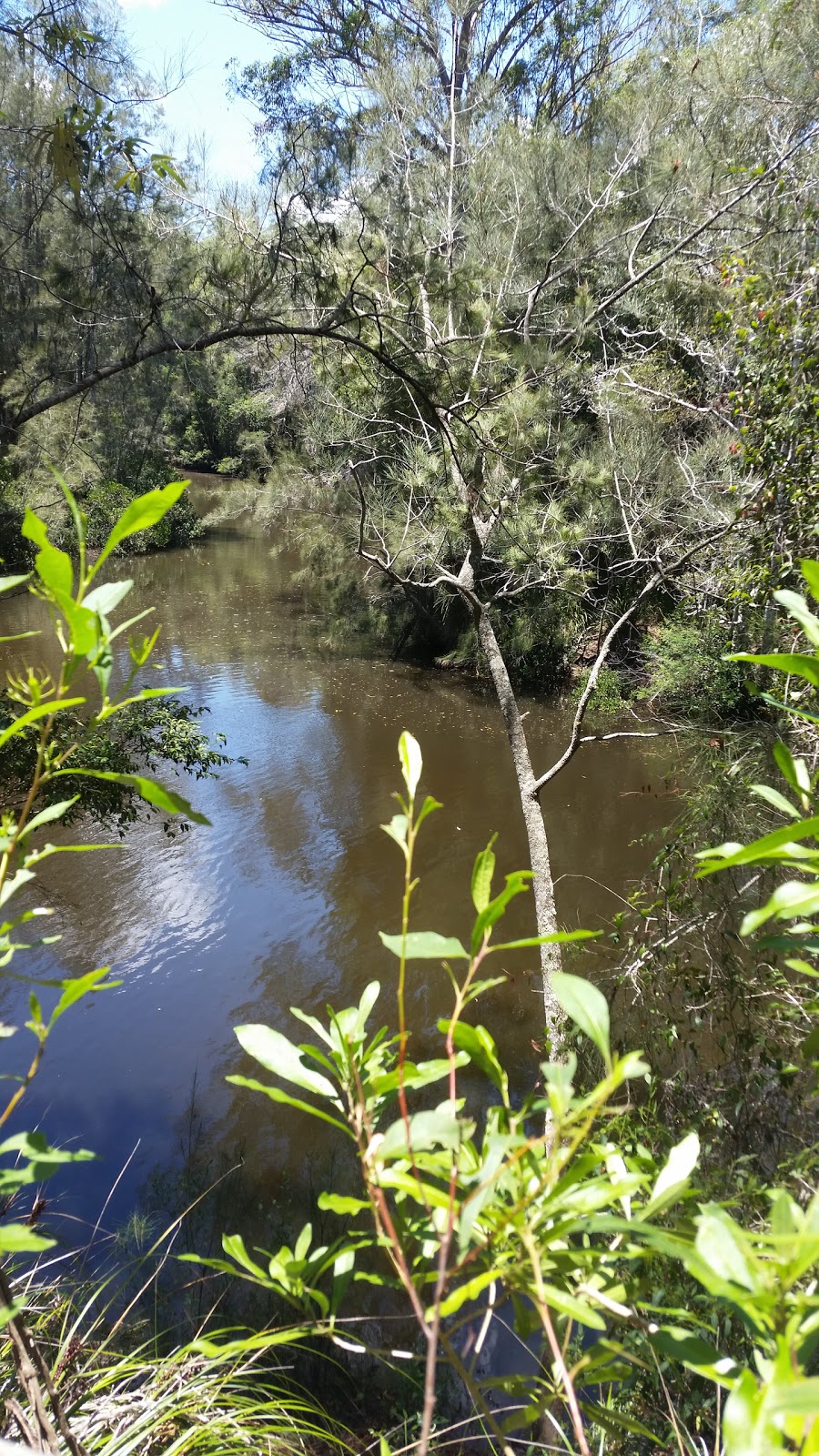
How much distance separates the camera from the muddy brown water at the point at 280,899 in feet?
13.5

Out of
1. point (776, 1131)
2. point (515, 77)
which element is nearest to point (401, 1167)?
point (776, 1131)

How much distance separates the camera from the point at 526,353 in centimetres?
512

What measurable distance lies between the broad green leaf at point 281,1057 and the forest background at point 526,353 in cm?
20

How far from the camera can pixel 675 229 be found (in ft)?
19.5

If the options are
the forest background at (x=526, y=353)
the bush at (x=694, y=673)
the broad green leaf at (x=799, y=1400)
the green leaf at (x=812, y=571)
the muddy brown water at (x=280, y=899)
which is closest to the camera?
the broad green leaf at (x=799, y=1400)

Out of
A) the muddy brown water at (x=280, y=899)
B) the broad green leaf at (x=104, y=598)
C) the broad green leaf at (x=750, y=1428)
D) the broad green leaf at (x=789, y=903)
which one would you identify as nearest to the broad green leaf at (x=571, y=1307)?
the broad green leaf at (x=750, y=1428)

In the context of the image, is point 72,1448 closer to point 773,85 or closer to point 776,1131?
point 776,1131

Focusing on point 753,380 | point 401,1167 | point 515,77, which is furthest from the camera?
point 515,77

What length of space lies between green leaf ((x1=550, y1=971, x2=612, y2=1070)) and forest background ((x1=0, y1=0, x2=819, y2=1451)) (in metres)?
0.03

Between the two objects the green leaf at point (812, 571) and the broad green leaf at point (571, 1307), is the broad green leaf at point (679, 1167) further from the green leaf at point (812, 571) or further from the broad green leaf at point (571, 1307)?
the green leaf at point (812, 571)

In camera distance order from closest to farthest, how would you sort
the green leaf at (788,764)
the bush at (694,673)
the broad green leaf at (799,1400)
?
the broad green leaf at (799,1400) → the green leaf at (788,764) → the bush at (694,673)

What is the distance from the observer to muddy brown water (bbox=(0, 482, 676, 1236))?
411cm

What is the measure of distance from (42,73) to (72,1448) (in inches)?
215

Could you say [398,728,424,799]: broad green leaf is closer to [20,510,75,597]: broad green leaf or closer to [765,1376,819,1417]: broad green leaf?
[20,510,75,597]: broad green leaf
